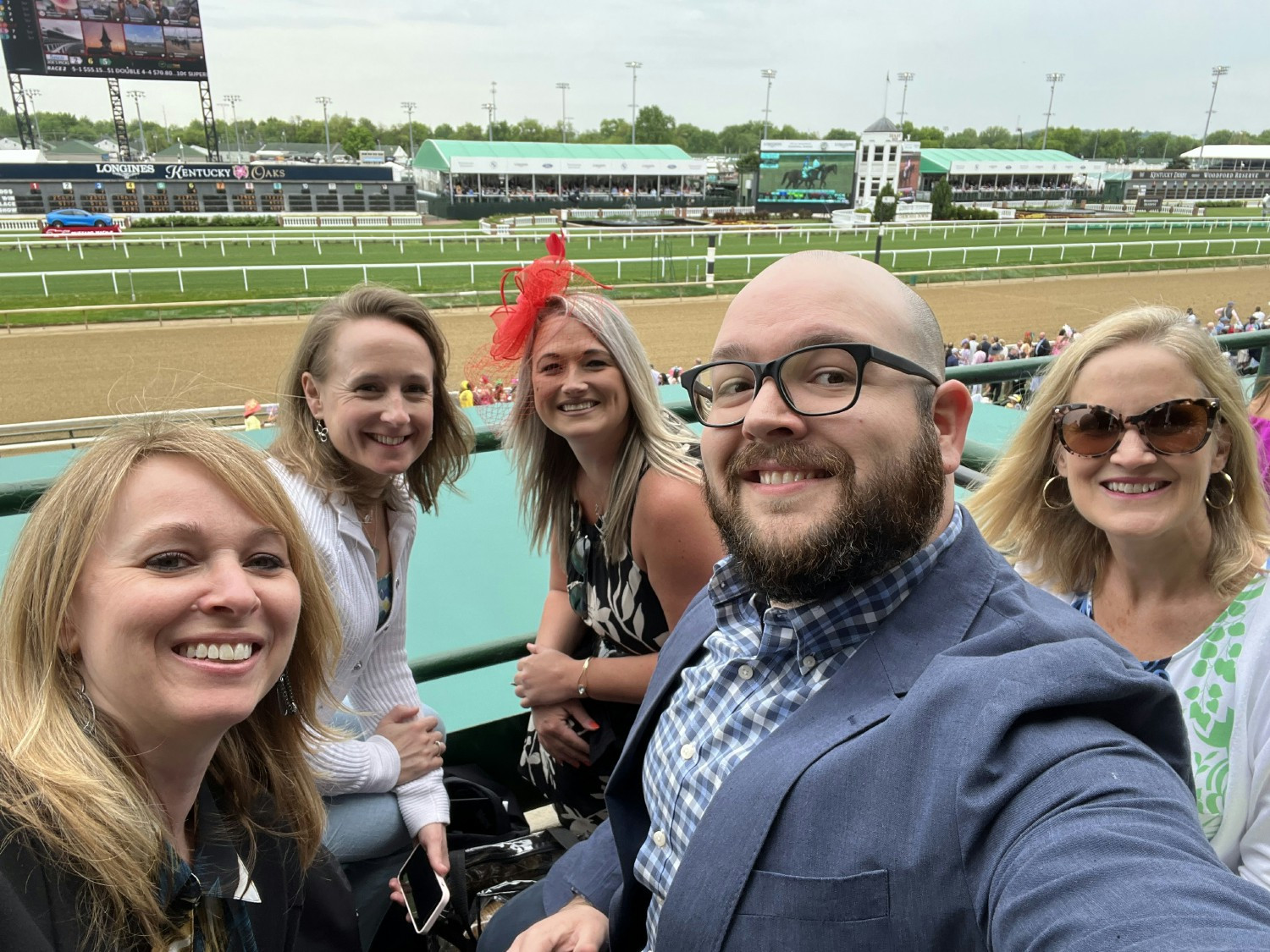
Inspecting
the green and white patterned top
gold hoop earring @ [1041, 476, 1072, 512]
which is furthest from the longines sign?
the green and white patterned top

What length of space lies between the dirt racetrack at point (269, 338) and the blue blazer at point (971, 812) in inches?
692

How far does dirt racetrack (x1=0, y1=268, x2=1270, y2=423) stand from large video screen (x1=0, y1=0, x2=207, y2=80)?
131ft

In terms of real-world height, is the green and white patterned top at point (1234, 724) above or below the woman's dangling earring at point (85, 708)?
below

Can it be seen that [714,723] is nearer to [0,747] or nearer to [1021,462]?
[0,747]

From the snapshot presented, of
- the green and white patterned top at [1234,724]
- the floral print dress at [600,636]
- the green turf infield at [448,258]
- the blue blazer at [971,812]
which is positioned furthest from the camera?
the green turf infield at [448,258]

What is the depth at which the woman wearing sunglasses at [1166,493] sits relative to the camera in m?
1.69

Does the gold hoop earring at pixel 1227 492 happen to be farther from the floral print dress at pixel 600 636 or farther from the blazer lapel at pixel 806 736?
the floral print dress at pixel 600 636

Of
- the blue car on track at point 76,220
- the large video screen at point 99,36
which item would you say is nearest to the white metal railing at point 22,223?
the blue car on track at point 76,220

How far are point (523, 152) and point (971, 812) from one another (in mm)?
73791

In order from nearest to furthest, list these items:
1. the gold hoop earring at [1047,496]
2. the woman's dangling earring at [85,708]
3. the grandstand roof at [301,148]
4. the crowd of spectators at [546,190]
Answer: the woman's dangling earring at [85,708] < the gold hoop earring at [1047,496] < the crowd of spectators at [546,190] < the grandstand roof at [301,148]

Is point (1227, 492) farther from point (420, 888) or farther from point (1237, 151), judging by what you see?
point (1237, 151)

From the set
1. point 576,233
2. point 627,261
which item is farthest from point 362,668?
point 576,233

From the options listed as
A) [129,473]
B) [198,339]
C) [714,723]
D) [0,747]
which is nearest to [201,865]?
[0,747]

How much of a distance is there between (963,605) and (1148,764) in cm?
32
